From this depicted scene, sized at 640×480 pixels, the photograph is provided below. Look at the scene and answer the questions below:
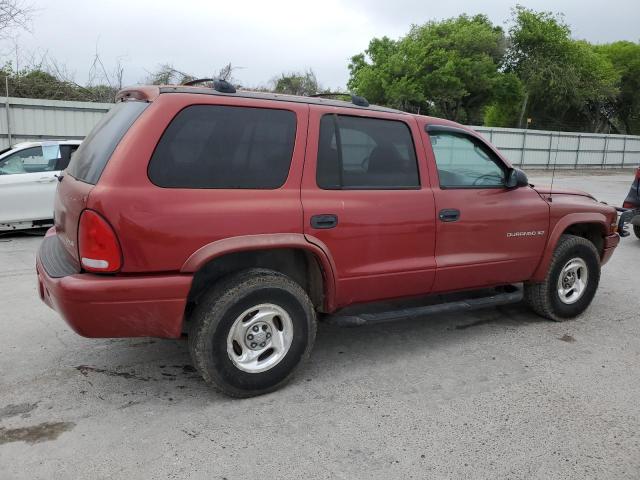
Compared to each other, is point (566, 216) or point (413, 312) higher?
point (566, 216)

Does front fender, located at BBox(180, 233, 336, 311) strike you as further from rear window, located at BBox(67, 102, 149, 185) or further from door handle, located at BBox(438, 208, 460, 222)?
door handle, located at BBox(438, 208, 460, 222)

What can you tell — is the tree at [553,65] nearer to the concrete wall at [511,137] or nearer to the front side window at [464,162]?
the concrete wall at [511,137]

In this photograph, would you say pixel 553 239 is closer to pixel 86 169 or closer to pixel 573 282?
pixel 573 282

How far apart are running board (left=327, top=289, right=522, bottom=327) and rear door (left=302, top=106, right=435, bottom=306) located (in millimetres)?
131

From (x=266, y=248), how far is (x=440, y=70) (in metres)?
36.5

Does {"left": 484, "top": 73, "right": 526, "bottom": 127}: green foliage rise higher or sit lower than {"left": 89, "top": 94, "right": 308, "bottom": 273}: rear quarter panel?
higher

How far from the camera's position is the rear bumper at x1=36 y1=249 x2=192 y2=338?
3.00m

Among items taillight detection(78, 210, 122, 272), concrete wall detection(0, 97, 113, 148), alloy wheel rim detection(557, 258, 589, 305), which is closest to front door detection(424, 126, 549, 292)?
alloy wheel rim detection(557, 258, 589, 305)

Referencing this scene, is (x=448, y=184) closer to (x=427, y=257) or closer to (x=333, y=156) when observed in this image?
(x=427, y=257)

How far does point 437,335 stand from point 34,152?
6801mm

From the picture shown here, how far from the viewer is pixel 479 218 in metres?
4.27

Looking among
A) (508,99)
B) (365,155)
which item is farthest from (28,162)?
(508,99)

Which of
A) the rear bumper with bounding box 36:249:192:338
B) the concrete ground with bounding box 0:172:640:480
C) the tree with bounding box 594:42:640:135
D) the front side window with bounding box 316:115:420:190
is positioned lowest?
the concrete ground with bounding box 0:172:640:480

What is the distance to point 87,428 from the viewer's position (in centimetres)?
310
